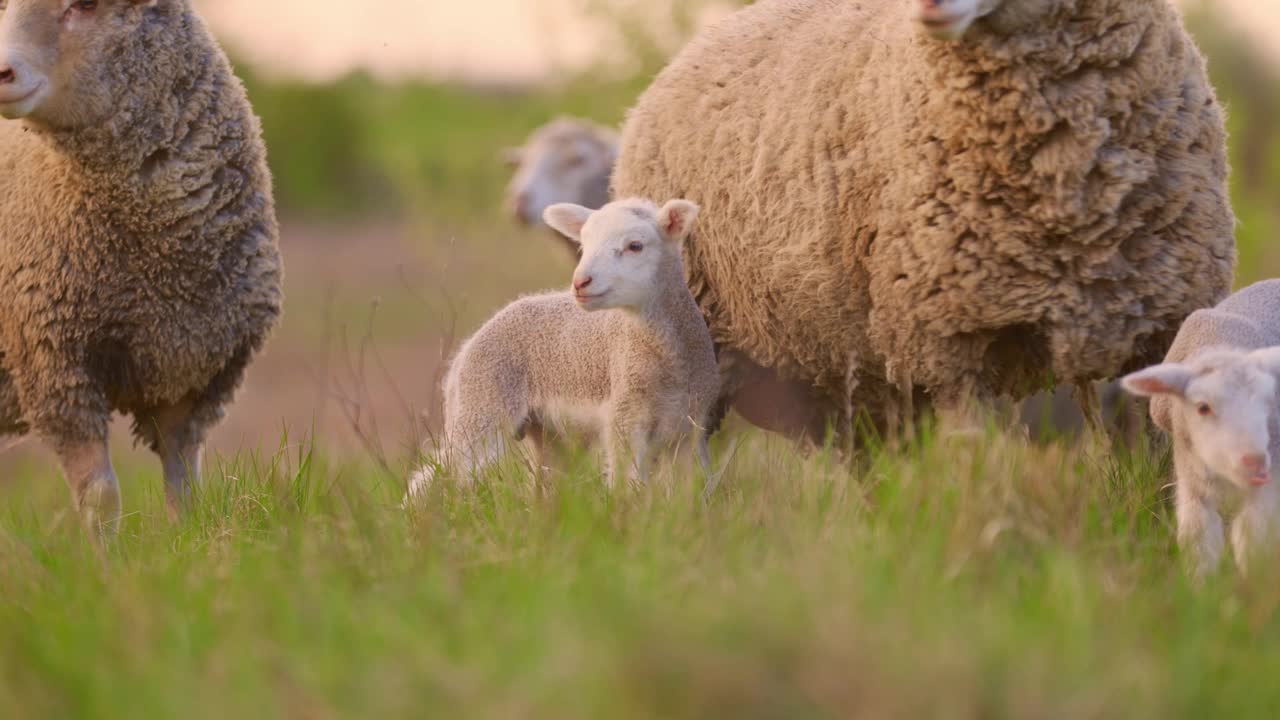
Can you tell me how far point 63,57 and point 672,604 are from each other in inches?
129

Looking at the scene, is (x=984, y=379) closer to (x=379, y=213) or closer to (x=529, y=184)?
(x=529, y=184)

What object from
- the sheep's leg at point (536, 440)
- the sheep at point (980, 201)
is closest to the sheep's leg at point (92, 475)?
the sheep's leg at point (536, 440)

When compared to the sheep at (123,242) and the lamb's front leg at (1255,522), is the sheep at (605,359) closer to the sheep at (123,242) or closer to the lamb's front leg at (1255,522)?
the sheep at (123,242)

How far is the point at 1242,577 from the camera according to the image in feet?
11.5

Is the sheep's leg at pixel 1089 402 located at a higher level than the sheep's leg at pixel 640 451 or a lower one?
higher

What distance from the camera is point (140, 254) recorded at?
5.34m

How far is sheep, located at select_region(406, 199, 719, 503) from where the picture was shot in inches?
187

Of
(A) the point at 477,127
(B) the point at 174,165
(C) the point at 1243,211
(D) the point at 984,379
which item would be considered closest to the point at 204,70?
(B) the point at 174,165

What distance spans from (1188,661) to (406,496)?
242cm

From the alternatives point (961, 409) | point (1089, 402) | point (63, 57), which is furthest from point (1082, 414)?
point (63, 57)

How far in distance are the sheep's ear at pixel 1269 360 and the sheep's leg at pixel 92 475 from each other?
3.67m

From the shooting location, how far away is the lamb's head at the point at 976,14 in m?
4.02

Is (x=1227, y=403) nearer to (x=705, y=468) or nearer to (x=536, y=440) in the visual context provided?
(x=705, y=468)

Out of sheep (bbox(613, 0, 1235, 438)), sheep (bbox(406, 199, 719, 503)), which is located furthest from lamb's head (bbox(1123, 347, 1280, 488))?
sheep (bbox(406, 199, 719, 503))
